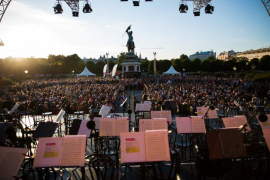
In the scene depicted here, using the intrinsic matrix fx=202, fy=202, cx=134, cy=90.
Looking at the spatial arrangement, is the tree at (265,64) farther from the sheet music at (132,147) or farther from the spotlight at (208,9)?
the sheet music at (132,147)

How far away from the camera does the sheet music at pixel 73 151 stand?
394cm

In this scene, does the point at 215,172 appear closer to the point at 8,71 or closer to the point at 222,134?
the point at 222,134

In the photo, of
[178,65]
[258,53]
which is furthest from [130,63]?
[258,53]

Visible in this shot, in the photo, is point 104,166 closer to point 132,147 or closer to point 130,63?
point 132,147

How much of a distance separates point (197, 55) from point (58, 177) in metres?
196

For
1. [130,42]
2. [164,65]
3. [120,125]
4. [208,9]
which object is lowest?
[120,125]

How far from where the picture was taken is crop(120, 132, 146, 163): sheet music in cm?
405

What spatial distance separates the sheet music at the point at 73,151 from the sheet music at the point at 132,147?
2.60 ft

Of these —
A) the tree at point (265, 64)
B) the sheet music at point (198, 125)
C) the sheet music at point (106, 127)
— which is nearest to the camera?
the sheet music at point (106, 127)

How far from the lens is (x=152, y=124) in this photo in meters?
5.93

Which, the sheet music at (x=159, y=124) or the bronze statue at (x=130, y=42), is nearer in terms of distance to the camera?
the sheet music at (x=159, y=124)

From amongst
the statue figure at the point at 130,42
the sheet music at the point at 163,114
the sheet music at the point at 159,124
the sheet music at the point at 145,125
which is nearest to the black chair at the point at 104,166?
the sheet music at the point at 145,125

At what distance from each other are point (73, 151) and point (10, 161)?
111 centimetres

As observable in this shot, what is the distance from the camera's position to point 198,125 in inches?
240
